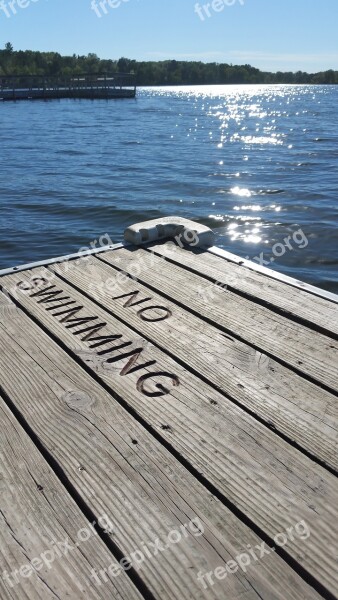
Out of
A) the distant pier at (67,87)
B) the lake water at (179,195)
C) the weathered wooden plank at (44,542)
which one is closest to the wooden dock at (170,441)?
the weathered wooden plank at (44,542)

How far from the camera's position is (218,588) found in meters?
1.67

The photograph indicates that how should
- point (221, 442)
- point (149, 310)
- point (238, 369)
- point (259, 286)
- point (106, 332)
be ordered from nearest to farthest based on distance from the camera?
point (221, 442) < point (238, 369) < point (106, 332) < point (149, 310) < point (259, 286)

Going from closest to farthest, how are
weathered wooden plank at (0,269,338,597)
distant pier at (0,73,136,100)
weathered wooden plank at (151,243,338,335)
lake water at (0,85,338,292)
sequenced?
weathered wooden plank at (0,269,338,597) < weathered wooden plank at (151,243,338,335) < lake water at (0,85,338,292) < distant pier at (0,73,136,100)

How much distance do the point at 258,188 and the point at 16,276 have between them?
1047 cm

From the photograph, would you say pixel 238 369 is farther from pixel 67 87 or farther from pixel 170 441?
pixel 67 87

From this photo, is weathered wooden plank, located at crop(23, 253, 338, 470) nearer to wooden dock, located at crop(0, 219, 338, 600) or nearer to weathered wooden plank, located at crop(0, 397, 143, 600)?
wooden dock, located at crop(0, 219, 338, 600)

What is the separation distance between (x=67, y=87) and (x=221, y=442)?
84.7 m

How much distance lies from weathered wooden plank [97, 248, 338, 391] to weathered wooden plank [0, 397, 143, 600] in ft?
4.45

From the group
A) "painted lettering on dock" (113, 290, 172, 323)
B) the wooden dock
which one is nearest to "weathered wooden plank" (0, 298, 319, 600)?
the wooden dock

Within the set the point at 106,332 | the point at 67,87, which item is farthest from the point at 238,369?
the point at 67,87

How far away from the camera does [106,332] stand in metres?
3.29

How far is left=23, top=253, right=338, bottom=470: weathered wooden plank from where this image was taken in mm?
2365

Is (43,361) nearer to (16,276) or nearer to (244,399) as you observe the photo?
(244,399)

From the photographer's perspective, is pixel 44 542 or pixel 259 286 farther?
pixel 259 286
